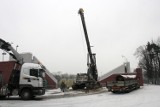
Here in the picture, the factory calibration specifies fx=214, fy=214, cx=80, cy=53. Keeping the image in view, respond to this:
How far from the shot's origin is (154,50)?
203 feet

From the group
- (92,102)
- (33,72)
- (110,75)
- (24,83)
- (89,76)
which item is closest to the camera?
(92,102)

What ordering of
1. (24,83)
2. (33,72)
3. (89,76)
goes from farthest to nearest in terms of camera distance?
(89,76) < (33,72) < (24,83)

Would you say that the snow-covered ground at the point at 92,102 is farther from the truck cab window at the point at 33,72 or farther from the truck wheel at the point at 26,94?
the truck cab window at the point at 33,72

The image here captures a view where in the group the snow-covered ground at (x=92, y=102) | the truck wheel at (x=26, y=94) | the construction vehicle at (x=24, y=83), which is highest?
the construction vehicle at (x=24, y=83)

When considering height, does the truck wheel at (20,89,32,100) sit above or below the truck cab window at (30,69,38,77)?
below

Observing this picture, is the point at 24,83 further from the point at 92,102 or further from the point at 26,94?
the point at 92,102

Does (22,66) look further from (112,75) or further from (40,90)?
(112,75)

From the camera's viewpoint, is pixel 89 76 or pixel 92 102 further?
pixel 89 76

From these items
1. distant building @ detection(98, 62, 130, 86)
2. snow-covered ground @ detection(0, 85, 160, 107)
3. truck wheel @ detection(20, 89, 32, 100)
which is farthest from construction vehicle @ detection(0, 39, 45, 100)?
distant building @ detection(98, 62, 130, 86)

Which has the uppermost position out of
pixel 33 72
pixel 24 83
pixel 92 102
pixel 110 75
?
pixel 110 75

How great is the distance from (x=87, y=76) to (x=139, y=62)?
41.0 m

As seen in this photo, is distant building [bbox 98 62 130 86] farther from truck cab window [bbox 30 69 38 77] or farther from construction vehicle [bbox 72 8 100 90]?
truck cab window [bbox 30 69 38 77]

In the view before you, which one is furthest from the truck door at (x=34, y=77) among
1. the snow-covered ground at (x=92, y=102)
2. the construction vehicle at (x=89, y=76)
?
the construction vehicle at (x=89, y=76)

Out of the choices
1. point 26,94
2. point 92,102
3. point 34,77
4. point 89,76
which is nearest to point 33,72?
point 34,77
